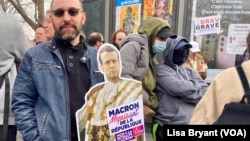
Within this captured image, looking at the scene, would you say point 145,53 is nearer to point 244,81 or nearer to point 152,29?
point 152,29

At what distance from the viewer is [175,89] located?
3.29 metres

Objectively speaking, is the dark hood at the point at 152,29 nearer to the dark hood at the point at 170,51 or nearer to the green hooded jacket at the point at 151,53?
the green hooded jacket at the point at 151,53

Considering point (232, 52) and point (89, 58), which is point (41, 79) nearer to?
point (89, 58)

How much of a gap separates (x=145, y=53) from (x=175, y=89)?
0.36 meters

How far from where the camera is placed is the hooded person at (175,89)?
3.31 meters

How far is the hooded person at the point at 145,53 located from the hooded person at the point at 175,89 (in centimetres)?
6

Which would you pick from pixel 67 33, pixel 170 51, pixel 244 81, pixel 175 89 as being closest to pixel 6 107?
pixel 67 33

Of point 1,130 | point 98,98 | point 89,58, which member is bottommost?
point 1,130

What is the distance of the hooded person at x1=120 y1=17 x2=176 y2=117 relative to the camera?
3.26 metres

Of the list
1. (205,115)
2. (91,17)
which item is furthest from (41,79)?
(91,17)

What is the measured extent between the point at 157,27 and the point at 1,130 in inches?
57.7

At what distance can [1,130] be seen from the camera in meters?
2.79

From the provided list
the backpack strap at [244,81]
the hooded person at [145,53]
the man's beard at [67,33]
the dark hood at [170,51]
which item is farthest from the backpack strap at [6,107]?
the backpack strap at [244,81]

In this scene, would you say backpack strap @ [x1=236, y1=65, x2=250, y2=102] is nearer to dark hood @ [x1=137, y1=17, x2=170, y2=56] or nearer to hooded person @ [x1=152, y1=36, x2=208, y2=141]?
hooded person @ [x1=152, y1=36, x2=208, y2=141]
